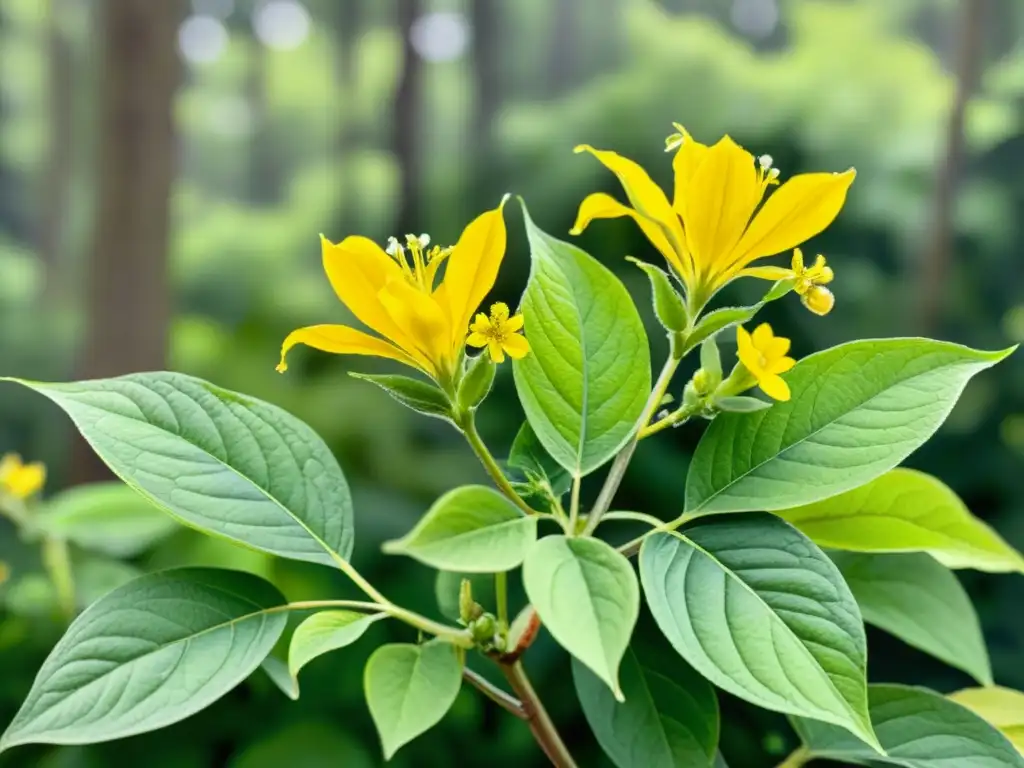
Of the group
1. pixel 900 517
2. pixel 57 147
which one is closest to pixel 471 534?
pixel 900 517

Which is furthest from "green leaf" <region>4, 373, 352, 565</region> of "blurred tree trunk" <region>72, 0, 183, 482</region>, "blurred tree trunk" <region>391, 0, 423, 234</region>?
"blurred tree trunk" <region>391, 0, 423, 234</region>

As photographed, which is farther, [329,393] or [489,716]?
[329,393]

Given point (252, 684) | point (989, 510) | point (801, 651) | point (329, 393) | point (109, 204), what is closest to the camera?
point (801, 651)

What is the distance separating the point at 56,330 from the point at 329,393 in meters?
1.85

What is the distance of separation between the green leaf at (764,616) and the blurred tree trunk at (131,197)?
1.26 m

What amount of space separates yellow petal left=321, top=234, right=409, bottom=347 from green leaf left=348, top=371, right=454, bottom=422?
0.04 feet

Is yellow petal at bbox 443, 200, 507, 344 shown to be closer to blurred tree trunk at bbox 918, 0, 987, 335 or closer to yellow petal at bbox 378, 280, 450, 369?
yellow petal at bbox 378, 280, 450, 369

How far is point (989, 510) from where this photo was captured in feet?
2.94

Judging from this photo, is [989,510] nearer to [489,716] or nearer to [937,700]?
[489,716]

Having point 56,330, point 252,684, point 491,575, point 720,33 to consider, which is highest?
point 720,33

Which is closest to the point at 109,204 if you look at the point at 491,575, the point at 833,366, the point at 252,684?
the point at 252,684

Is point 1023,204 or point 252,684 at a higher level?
point 1023,204

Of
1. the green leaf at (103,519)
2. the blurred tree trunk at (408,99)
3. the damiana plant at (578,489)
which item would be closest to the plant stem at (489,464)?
the damiana plant at (578,489)

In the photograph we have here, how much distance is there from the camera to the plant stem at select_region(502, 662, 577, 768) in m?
0.23
